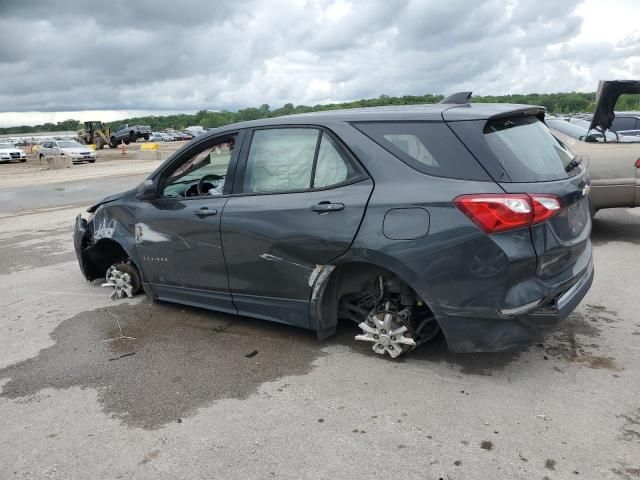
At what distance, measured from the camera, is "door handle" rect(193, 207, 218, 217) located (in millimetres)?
4184

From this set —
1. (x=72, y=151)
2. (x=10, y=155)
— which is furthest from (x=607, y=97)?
(x=10, y=155)

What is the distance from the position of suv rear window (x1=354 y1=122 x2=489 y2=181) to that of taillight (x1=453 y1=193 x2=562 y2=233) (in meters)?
0.16

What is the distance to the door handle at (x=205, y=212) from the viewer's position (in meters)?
4.18

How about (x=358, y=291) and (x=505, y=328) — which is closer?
(x=505, y=328)

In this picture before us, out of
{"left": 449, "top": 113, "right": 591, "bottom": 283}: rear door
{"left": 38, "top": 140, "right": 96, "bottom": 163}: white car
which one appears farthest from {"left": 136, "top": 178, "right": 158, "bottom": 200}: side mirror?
{"left": 38, "top": 140, "right": 96, "bottom": 163}: white car

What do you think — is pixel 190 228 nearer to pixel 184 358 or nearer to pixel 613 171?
pixel 184 358

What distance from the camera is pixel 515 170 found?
3213 millimetres

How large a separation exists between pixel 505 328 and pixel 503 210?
0.69 m

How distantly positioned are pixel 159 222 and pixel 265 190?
115 centimetres

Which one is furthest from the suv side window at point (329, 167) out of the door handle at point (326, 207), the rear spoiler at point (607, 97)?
the rear spoiler at point (607, 97)

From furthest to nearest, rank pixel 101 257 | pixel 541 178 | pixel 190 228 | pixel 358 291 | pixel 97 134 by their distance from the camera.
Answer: pixel 97 134 < pixel 101 257 < pixel 190 228 < pixel 358 291 < pixel 541 178

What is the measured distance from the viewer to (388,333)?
144 inches

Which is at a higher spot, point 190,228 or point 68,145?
point 68,145

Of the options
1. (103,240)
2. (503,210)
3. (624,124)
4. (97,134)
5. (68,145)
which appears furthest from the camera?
(97,134)
